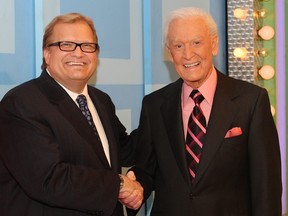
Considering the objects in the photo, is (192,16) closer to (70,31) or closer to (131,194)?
(70,31)

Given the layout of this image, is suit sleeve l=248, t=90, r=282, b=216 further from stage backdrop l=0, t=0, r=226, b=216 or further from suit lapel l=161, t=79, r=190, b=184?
stage backdrop l=0, t=0, r=226, b=216

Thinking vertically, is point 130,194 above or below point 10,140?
below

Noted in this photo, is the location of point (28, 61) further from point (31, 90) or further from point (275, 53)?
point (275, 53)

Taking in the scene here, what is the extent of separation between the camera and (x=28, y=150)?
5.73 ft

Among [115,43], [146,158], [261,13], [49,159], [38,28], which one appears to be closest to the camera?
[49,159]

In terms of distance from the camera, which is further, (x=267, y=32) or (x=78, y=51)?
(x=267, y=32)

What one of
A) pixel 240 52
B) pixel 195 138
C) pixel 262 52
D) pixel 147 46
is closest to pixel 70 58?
pixel 195 138

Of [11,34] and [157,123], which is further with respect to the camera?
[11,34]

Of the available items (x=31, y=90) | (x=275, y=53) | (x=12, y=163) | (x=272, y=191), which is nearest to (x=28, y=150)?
(x=12, y=163)

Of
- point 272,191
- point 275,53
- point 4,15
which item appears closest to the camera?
point 272,191

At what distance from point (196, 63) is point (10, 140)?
0.86 m

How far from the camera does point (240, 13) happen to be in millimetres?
3588

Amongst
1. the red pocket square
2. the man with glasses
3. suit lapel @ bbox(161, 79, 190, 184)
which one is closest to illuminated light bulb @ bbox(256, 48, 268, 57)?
suit lapel @ bbox(161, 79, 190, 184)

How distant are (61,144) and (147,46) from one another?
1553mm
